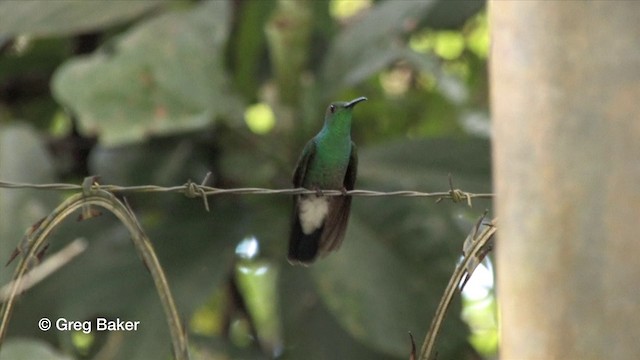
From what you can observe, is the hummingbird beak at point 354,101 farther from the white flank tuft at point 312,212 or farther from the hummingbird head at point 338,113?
the white flank tuft at point 312,212

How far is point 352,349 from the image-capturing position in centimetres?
420

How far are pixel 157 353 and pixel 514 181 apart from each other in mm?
2467

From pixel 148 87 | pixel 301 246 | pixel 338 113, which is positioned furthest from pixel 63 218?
pixel 148 87

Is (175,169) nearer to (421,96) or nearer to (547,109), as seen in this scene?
(421,96)

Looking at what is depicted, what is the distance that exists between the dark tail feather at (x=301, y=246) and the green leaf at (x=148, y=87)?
3.31 ft

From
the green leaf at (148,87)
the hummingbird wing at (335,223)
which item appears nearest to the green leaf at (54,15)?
the green leaf at (148,87)

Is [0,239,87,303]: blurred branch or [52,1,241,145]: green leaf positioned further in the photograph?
[52,1,241,145]: green leaf

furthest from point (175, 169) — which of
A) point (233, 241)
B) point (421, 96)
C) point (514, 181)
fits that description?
point (514, 181)

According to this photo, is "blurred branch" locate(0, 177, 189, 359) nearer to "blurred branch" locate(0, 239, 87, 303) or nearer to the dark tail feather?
"blurred branch" locate(0, 239, 87, 303)

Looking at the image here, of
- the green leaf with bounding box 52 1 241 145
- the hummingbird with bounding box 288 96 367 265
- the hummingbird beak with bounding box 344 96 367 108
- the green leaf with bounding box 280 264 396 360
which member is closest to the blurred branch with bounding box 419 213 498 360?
the hummingbird beak with bounding box 344 96 367 108

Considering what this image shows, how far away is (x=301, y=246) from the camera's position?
3076mm

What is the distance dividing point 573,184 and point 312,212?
5.16 feet

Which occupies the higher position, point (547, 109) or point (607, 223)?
point (547, 109)

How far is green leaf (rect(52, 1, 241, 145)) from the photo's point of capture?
3.96 m
